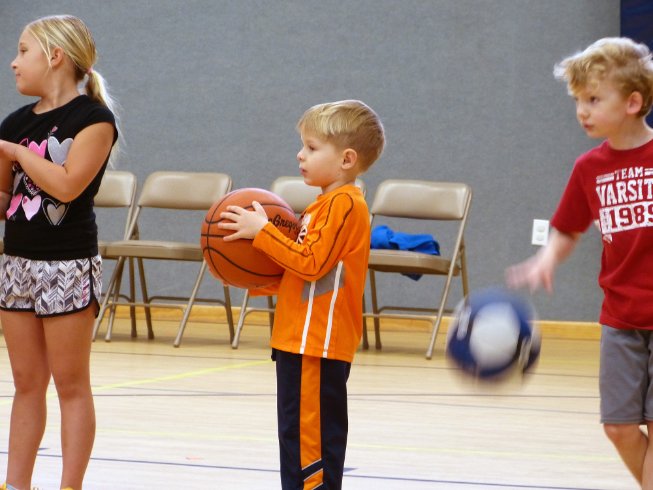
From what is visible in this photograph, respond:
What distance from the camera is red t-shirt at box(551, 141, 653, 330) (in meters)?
2.37

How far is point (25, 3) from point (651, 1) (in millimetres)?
4525

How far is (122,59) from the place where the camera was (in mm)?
8250

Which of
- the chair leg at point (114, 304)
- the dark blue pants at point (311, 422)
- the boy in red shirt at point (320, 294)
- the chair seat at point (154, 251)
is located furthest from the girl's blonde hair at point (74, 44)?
the chair leg at point (114, 304)

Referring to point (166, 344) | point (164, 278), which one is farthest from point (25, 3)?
point (166, 344)

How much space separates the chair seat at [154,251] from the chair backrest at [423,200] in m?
1.12

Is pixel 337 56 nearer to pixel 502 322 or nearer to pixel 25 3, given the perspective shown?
pixel 25 3

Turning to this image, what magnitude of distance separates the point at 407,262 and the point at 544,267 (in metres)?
3.66

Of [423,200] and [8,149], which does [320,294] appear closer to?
[8,149]

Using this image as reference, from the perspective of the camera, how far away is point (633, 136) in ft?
7.97

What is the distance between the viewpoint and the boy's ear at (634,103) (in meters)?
2.40

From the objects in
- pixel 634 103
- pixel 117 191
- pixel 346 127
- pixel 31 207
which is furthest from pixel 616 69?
pixel 117 191

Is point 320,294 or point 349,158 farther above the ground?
point 349,158

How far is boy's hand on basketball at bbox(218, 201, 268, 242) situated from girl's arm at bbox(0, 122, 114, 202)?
318 millimetres

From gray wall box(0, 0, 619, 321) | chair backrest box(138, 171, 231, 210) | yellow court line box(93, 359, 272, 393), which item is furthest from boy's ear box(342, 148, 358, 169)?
gray wall box(0, 0, 619, 321)
